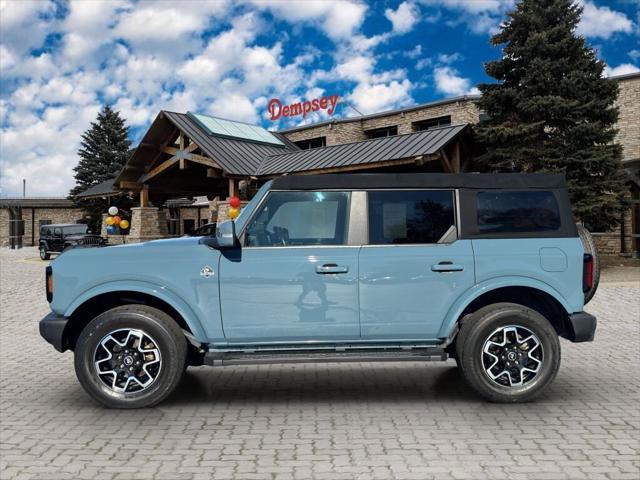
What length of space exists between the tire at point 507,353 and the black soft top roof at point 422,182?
1126mm

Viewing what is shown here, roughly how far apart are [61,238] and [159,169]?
8486mm

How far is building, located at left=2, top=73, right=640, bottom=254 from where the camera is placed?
66.6 feet

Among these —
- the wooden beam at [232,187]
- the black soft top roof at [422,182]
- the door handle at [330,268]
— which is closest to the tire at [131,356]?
the door handle at [330,268]

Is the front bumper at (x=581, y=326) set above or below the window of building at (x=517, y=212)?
below

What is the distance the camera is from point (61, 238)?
3152 cm

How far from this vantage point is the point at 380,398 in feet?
18.5

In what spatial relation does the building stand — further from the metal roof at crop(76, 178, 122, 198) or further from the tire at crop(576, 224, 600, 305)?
the tire at crop(576, 224, 600, 305)

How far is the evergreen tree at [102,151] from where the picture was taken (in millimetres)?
49438

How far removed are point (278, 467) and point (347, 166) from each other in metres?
16.9

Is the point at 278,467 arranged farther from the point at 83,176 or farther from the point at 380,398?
the point at 83,176

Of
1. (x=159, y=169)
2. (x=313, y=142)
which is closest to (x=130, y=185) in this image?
(x=159, y=169)

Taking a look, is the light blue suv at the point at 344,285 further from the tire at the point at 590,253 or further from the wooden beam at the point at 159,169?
the wooden beam at the point at 159,169

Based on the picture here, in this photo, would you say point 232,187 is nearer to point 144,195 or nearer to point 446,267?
point 144,195

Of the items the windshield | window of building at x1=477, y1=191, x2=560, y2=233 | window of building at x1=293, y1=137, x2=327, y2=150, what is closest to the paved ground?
window of building at x1=477, y1=191, x2=560, y2=233
